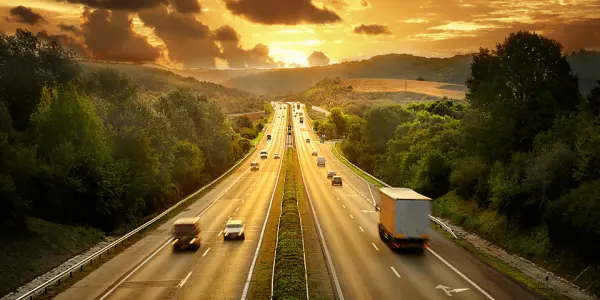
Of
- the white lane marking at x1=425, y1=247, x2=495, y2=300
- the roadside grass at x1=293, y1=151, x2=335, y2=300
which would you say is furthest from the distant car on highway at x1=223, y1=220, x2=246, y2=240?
the white lane marking at x1=425, y1=247, x2=495, y2=300

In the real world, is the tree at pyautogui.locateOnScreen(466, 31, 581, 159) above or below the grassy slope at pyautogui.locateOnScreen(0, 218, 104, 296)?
above

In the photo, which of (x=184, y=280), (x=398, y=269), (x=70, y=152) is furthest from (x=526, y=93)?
(x=70, y=152)

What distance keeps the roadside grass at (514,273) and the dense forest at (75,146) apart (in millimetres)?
32472

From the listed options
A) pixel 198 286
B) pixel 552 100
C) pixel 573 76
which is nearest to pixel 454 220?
pixel 552 100

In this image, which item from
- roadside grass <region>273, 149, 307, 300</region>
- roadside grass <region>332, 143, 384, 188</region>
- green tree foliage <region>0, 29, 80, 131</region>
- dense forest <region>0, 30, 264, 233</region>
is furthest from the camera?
roadside grass <region>332, 143, 384, 188</region>

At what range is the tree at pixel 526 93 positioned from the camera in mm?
48969

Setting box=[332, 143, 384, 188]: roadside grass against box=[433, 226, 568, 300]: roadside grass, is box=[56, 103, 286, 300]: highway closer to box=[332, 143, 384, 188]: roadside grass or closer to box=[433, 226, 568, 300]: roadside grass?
box=[433, 226, 568, 300]: roadside grass

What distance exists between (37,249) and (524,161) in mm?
40554

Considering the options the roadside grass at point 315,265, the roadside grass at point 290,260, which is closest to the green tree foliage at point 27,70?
the roadside grass at point 290,260

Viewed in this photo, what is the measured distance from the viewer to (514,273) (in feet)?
103

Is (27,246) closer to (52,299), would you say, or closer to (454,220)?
(52,299)

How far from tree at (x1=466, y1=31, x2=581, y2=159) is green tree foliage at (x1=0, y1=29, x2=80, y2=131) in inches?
1973

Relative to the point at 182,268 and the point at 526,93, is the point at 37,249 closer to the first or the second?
the point at 182,268

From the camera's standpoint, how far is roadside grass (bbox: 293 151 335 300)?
90.4 feet
